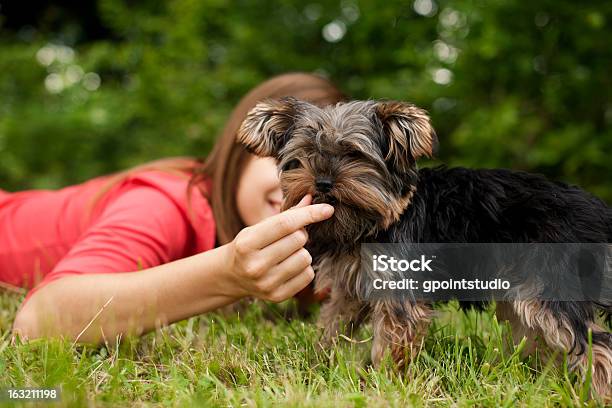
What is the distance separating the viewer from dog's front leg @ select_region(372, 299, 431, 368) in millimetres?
2801

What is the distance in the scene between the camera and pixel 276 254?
2.76 m

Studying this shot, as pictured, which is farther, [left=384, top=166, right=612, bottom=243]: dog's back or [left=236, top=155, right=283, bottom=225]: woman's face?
[left=236, top=155, right=283, bottom=225]: woman's face

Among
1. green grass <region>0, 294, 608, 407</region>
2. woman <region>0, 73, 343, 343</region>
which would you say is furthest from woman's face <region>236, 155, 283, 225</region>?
green grass <region>0, 294, 608, 407</region>

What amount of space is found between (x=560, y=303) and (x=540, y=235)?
30 centimetres

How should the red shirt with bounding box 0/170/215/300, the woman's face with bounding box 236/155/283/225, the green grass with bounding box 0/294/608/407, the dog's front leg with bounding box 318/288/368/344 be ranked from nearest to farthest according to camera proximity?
the green grass with bounding box 0/294/608/407
the dog's front leg with bounding box 318/288/368/344
the red shirt with bounding box 0/170/215/300
the woman's face with bounding box 236/155/283/225

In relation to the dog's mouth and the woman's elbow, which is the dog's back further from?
the woman's elbow

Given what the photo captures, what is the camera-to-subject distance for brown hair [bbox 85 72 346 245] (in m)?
4.15

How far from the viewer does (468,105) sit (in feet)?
21.6

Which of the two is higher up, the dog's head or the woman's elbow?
the dog's head

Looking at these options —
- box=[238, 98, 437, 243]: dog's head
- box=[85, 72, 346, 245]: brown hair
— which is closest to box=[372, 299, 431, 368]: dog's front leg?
box=[238, 98, 437, 243]: dog's head

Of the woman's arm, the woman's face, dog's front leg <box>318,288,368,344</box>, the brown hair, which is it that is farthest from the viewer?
the brown hair

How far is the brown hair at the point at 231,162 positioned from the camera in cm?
415

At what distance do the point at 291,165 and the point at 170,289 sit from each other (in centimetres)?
86

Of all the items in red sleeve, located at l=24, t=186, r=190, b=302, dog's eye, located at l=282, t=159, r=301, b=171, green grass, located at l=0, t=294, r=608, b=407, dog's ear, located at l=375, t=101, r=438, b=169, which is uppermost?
dog's ear, located at l=375, t=101, r=438, b=169
